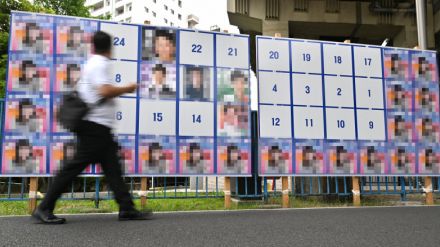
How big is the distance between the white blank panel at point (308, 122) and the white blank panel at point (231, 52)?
44.7 inches

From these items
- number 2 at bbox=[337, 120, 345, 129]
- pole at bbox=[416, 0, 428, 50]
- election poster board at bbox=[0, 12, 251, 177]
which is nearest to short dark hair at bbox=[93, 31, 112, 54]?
election poster board at bbox=[0, 12, 251, 177]

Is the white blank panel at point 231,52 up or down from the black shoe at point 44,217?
up

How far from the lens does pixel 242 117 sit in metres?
6.47

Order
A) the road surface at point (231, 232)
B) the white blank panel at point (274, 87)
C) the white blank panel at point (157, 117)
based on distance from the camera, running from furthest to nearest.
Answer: the white blank panel at point (274, 87) < the white blank panel at point (157, 117) < the road surface at point (231, 232)

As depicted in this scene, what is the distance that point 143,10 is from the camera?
72.0 m

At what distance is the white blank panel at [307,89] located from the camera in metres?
6.80

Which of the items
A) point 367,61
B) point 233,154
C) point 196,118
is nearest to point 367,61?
point 367,61

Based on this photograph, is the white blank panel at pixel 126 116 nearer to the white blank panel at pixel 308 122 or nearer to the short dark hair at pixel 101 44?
the short dark hair at pixel 101 44

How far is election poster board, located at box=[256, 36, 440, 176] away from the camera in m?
6.66

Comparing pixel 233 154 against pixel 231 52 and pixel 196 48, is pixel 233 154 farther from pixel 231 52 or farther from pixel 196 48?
pixel 196 48

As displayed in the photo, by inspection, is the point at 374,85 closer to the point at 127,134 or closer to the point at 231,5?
the point at 127,134

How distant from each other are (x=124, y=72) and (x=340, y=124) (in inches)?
139

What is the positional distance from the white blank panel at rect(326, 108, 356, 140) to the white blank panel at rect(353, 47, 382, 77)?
2.49 feet

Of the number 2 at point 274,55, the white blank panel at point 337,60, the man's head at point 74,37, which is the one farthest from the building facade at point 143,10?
the man's head at point 74,37
